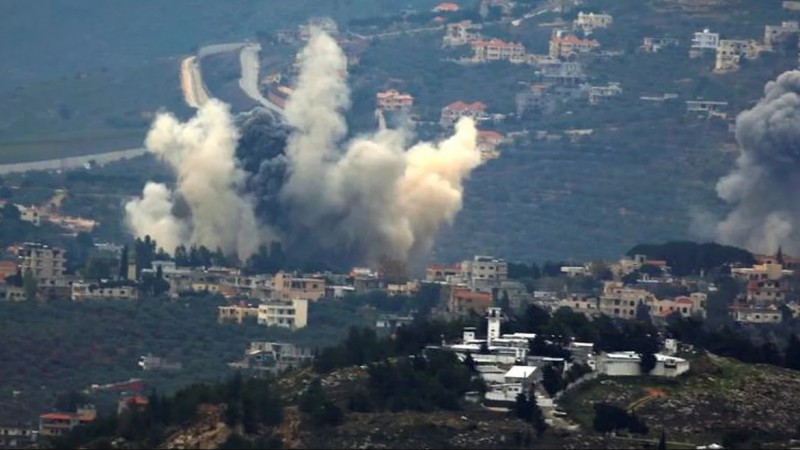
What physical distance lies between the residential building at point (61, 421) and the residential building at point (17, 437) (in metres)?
0.26

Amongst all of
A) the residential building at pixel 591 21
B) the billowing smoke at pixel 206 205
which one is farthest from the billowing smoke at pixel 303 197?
the residential building at pixel 591 21

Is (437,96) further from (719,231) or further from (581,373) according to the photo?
(581,373)

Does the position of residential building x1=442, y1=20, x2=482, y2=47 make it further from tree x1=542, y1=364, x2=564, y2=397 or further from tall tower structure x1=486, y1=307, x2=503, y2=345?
tree x1=542, y1=364, x2=564, y2=397

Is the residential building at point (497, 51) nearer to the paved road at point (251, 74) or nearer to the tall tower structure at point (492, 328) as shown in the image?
the paved road at point (251, 74)

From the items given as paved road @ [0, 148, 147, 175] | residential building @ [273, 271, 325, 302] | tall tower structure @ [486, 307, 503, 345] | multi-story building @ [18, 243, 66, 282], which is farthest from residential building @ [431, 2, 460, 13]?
tall tower structure @ [486, 307, 503, 345]

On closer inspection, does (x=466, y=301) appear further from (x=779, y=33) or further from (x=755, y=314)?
(x=779, y=33)

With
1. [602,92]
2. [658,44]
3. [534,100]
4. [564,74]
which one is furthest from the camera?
[658,44]

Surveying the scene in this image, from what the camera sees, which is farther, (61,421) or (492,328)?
(492,328)

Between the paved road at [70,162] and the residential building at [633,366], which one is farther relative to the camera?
the paved road at [70,162]

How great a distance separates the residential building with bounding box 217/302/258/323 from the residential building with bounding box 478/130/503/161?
3355cm

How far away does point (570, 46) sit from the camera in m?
172

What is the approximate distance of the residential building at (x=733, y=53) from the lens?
165 metres

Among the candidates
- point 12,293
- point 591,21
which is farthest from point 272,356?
point 591,21

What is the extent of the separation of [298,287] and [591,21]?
5172 centimetres
